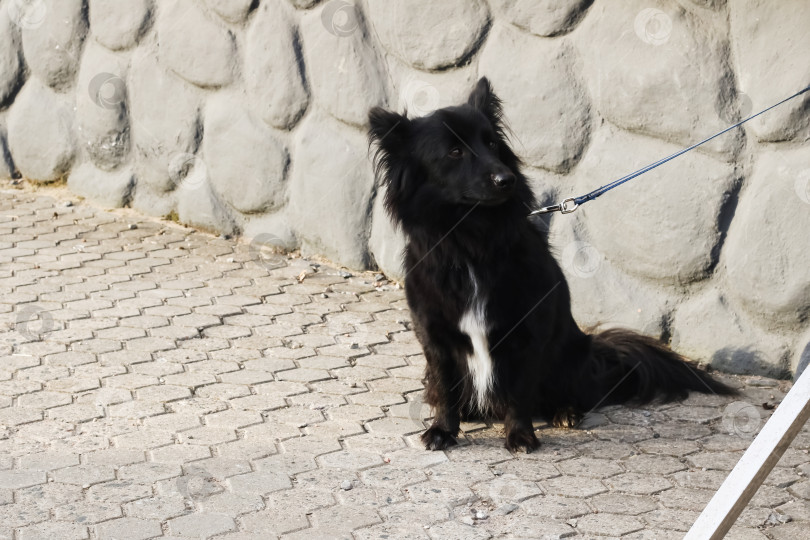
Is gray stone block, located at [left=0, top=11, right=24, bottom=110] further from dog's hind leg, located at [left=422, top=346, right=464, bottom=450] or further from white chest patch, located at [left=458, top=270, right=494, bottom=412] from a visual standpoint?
white chest patch, located at [left=458, top=270, right=494, bottom=412]

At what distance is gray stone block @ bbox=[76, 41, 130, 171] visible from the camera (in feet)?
20.9

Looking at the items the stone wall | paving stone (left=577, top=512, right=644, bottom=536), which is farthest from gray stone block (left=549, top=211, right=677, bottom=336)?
paving stone (left=577, top=512, right=644, bottom=536)

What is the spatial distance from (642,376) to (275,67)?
2794mm

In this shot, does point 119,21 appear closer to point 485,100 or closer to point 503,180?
point 485,100

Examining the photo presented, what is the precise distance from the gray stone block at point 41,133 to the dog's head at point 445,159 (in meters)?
3.53

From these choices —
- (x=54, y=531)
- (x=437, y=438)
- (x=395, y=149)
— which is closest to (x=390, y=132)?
(x=395, y=149)

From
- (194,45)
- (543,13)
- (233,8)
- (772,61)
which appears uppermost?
(233,8)

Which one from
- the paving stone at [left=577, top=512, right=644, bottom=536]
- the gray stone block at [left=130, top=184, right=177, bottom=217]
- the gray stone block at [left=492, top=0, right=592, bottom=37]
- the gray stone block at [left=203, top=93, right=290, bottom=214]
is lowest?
the paving stone at [left=577, top=512, right=644, bottom=536]

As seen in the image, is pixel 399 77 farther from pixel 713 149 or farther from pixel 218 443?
pixel 218 443

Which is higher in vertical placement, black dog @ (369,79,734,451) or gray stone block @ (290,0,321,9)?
gray stone block @ (290,0,321,9)

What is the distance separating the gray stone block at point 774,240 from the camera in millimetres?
4211

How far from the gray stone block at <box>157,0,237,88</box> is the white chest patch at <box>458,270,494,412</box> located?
279cm

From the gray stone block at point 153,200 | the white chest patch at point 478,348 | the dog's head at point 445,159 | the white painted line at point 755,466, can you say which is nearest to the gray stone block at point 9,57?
the gray stone block at point 153,200

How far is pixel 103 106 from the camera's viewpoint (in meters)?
6.41
